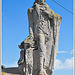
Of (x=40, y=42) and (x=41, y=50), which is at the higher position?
(x=40, y=42)

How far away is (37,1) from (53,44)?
2726 mm

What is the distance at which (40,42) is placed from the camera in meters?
11.1

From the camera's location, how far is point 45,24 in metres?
11.5

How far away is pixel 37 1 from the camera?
1203 cm

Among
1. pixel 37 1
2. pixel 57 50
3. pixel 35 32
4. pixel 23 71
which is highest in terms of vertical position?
pixel 37 1

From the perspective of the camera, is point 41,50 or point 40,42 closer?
point 41,50

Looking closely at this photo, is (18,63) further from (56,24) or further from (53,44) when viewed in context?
(56,24)

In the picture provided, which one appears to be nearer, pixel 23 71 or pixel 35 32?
pixel 23 71

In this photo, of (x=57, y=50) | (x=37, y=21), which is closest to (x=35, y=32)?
(x=37, y=21)

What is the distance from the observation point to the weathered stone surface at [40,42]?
10.8 meters

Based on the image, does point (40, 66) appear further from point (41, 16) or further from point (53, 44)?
point (41, 16)

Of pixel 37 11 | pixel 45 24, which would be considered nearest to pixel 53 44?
pixel 45 24

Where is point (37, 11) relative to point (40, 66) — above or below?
above

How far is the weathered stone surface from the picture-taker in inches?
424
